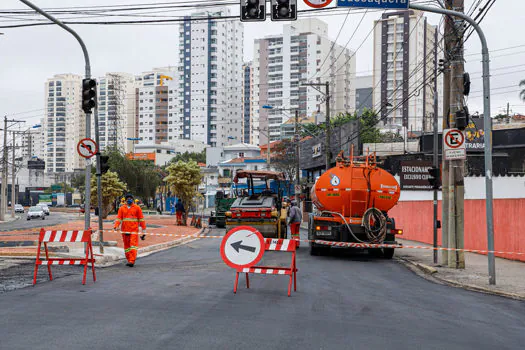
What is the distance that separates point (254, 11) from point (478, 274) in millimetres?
8504

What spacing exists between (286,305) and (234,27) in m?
151

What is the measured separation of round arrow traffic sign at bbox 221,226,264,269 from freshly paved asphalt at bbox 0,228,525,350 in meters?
0.55

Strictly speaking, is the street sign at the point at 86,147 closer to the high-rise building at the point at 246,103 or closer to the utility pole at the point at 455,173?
the utility pole at the point at 455,173

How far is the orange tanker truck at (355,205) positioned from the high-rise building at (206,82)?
130 meters

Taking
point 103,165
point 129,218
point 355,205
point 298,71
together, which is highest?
point 298,71

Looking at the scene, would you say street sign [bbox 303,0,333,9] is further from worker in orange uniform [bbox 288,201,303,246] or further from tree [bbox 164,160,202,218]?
tree [bbox 164,160,202,218]

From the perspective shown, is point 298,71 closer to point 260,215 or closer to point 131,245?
point 260,215

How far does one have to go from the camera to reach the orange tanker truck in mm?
18312

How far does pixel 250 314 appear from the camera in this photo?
28.2 ft

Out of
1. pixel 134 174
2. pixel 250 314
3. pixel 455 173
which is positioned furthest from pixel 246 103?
pixel 250 314

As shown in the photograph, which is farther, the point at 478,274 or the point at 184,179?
the point at 184,179

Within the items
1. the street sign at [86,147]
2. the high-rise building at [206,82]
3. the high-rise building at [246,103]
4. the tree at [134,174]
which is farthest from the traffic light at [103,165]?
the high-rise building at [246,103]

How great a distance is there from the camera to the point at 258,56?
464 ft

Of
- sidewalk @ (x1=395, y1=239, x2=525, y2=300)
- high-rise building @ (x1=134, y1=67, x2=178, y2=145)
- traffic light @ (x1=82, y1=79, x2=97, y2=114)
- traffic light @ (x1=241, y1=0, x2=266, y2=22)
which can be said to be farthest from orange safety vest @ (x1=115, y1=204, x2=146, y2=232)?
high-rise building @ (x1=134, y1=67, x2=178, y2=145)
